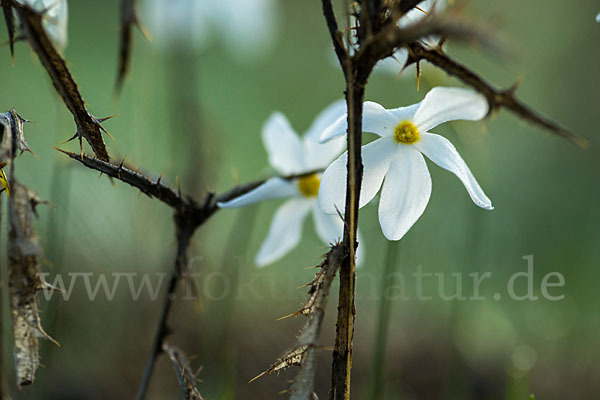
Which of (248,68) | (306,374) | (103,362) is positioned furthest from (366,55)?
(248,68)

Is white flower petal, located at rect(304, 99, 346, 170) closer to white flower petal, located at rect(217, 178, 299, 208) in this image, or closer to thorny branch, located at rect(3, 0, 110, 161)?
white flower petal, located at rect(217, 178, 299, 208)

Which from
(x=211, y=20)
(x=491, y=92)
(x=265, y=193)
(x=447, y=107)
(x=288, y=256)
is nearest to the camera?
(x=491, y=92)

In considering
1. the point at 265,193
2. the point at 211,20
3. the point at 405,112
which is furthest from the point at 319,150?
the point at 211,20

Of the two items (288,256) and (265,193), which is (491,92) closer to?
(265,193)

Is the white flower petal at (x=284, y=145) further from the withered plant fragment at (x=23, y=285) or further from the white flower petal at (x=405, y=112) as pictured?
the withered plant fragment at (x=23, y=285)

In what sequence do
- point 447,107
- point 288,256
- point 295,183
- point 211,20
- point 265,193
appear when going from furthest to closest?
point 288,256
point 211,20
point 295,183
point 265,193
point 447,107

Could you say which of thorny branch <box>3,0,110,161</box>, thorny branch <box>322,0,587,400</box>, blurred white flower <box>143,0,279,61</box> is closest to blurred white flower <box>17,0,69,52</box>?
thorny branch <box>3,0,110,161</box>
